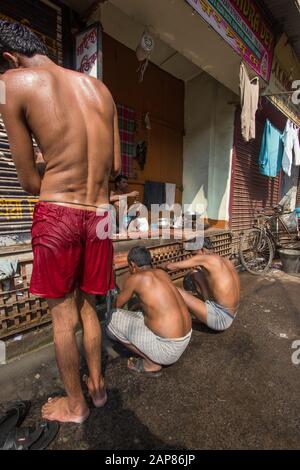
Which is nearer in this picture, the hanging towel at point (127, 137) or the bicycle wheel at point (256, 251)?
the hanging towel at point (127, 137)

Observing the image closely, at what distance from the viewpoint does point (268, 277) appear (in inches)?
242

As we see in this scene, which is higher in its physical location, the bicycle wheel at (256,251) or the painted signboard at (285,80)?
the painted signboard at (285,80)

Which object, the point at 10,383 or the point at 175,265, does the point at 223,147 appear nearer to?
the point at 175,265

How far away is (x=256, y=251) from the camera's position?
22.7 feet

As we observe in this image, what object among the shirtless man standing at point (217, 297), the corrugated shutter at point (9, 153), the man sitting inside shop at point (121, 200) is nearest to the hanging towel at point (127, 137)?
the man sitting inside shop at point (121, 200)

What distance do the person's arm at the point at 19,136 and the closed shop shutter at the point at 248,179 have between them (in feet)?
19.1

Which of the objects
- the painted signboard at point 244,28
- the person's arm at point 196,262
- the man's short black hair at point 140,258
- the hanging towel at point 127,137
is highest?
the painted signboard at point 244,28

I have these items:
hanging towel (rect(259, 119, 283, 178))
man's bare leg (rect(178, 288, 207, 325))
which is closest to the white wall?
hanging towel (rect(259, 119, 283, 178))

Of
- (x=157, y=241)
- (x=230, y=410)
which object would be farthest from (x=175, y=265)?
(x=230, y=410)

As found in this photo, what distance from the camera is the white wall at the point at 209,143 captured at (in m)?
6.52

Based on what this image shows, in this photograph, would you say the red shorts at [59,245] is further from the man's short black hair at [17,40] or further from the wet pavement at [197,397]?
the wet pavement at [197,397]

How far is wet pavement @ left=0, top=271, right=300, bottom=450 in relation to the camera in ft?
6.05
